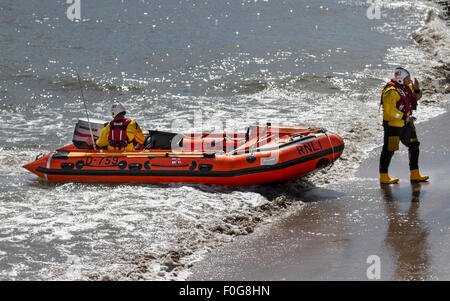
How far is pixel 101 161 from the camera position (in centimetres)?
853

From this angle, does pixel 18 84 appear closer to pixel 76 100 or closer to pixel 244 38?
pixel 76 100

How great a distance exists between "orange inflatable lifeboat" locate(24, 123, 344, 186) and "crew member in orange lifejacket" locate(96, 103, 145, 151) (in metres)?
0.14

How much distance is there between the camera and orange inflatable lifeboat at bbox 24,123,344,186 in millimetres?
7887

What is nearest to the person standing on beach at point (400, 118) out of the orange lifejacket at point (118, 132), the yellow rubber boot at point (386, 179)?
the yellow rubber boot at point (386, 179)

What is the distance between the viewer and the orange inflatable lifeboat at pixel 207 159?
25.9ft

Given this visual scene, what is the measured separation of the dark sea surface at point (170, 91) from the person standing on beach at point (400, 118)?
2.86 feet

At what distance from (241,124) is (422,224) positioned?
218 inches

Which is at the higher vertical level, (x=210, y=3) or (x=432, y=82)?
(x=210, y=3)

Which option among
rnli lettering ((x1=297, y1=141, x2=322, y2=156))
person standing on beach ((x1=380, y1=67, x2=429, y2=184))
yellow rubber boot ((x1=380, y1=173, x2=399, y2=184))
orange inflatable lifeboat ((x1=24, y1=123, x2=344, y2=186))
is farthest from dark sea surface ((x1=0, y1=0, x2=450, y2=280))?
person standing on beach ((x1=380, y1=67, x2=429, y2=184))

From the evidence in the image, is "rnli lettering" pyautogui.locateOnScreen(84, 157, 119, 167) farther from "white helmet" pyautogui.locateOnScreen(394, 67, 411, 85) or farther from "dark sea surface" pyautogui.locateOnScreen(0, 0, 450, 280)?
"white helmet" pyautogui.locateOnScreen(394, 67, 411, 85)

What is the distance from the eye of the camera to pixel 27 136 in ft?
36.5

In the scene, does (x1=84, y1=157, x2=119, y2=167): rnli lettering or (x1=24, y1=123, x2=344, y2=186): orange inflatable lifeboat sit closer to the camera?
(x1=24, y1=123, x2=344, y2=186): orange inflatable lifeboat

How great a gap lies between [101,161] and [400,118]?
389 centimetres
